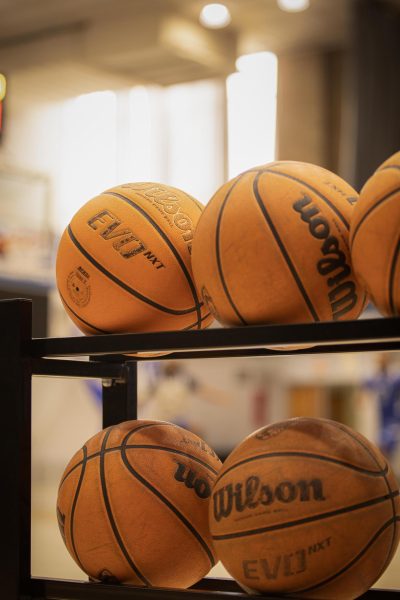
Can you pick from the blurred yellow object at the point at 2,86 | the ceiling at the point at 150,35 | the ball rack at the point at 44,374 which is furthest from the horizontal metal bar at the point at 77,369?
the ceiling at the point at 150,35

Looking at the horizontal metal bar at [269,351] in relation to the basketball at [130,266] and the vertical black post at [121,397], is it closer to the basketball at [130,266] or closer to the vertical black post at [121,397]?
the basketball at [130,266]

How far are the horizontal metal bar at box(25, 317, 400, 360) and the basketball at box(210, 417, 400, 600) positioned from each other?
0.17 meters

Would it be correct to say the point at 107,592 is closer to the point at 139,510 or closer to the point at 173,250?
the point at 139,510

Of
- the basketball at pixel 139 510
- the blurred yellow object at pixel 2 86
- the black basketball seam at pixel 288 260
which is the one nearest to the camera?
the black basketball seam at pixel 288 260

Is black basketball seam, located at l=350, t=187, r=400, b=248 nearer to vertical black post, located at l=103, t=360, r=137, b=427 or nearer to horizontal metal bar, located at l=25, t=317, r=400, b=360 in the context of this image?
horizontal metal bar, located at l=25, t=317, r=400, b=360

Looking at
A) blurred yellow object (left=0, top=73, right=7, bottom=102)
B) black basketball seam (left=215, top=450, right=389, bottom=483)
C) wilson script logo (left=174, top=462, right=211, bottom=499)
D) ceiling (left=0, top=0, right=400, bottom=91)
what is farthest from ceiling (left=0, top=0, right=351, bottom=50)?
black basketball seam (left=215, top=450, right=389, bottom=483)

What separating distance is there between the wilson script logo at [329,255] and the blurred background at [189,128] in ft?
18.5

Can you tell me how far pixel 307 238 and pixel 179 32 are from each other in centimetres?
673

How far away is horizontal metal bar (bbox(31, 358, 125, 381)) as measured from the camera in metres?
1.72

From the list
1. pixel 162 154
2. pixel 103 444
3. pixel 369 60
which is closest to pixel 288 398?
pixel 162 154

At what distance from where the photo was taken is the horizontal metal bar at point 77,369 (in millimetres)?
1717

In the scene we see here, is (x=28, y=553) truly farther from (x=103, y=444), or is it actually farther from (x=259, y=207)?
(x=259, y=207)

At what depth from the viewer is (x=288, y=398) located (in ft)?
A: 29.0

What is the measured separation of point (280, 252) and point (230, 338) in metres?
0.15
